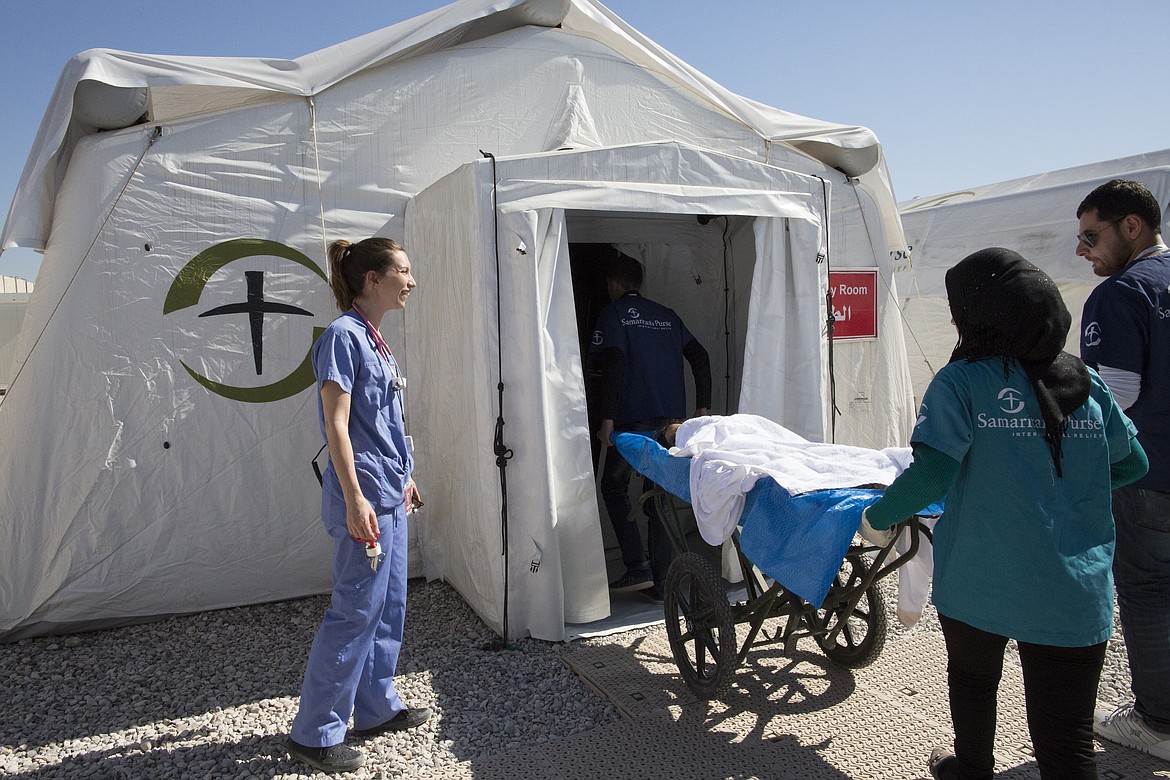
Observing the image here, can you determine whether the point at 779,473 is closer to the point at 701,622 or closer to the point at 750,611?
the point at 750,611

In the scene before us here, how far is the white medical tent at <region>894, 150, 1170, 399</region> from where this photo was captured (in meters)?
8.55

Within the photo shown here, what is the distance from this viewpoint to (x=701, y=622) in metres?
3.28

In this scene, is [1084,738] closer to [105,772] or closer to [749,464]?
[749,464]

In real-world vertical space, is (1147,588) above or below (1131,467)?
below

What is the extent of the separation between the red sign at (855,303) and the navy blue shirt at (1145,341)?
10.1ft

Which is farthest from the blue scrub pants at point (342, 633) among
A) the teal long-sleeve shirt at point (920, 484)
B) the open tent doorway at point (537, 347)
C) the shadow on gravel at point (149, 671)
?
the teal long-sleeve shirt at point (920, 484)

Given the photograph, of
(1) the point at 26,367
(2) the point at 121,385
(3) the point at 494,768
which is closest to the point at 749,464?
(3) the point at 494,768

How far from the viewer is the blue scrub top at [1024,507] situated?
1.97 meters

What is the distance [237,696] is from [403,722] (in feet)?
2.77

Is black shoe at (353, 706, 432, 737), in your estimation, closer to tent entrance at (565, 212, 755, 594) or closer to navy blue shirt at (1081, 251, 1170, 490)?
tent entrance at (565, 212, 755, 594)

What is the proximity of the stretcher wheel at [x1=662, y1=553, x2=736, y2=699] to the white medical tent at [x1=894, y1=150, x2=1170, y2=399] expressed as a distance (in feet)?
19.0

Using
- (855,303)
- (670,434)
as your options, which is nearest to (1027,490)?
(670,434)

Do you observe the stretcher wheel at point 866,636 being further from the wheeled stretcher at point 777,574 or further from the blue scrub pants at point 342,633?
the blue scrub pants at point 342,633

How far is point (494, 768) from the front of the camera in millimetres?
2881
